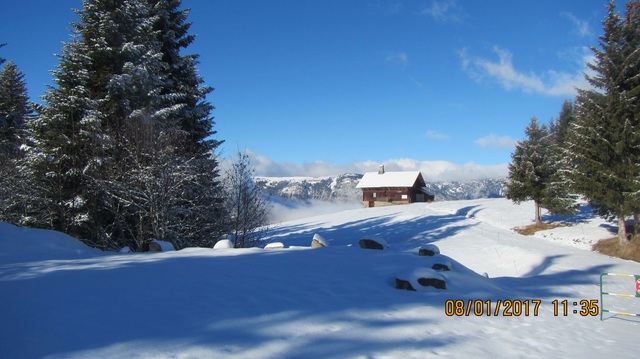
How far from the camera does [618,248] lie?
843 inches

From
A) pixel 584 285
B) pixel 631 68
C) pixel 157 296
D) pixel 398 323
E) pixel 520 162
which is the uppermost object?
pixel 631 68

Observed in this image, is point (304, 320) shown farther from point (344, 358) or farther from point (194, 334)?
point (194, 334)

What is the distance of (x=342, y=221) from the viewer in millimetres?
39625

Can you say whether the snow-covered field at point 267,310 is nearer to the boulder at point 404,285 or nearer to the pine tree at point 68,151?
the boulder at point 404,285

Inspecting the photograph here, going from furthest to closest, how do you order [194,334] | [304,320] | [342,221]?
[342,221], [304,320], [194,334]

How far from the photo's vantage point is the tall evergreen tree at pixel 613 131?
2009cm

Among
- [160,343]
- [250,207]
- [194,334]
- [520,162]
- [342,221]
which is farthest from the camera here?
[342,221]

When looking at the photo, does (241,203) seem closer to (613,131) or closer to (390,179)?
(613,131)

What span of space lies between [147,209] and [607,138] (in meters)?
24.9

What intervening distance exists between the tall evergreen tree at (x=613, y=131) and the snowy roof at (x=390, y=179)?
114 feet

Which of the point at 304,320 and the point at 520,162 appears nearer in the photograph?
the point at 304,320

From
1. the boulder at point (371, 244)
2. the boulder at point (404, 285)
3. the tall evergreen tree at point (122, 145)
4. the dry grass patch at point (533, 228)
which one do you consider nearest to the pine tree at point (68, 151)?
the tall evergreen tree at point (122, 145)

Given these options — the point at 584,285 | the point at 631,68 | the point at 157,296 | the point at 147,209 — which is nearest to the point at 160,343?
the point at 157,296

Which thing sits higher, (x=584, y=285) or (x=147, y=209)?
(x=147, y=209)
